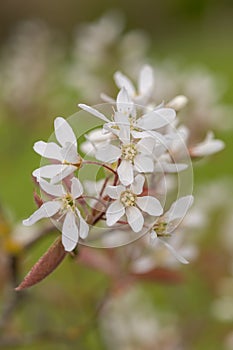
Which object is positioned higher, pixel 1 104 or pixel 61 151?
pixel 61 151

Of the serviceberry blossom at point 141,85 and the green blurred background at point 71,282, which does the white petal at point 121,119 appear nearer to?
the serviceberry blossom at point 141,85

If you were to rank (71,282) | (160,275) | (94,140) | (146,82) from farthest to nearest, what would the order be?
1. (71,282)
2. (160,275)
3. (146,82)
4. (94,140)

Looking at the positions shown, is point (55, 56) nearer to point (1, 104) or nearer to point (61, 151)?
point (1, 104)

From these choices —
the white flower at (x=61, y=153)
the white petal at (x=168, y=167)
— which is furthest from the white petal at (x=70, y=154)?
the white petal at (x=168, y=167)

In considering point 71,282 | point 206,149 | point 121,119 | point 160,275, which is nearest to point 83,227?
point 121,119

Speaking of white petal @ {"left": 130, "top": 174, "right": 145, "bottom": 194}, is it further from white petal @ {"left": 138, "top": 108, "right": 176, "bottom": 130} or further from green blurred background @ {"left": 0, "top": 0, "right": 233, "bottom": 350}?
green blurred background @ {"left": 0, "top": 0, "right": 233, "bottom": 350}

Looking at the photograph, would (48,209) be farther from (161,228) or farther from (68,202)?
(161,228)

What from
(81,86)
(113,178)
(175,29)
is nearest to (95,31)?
(81,86)
